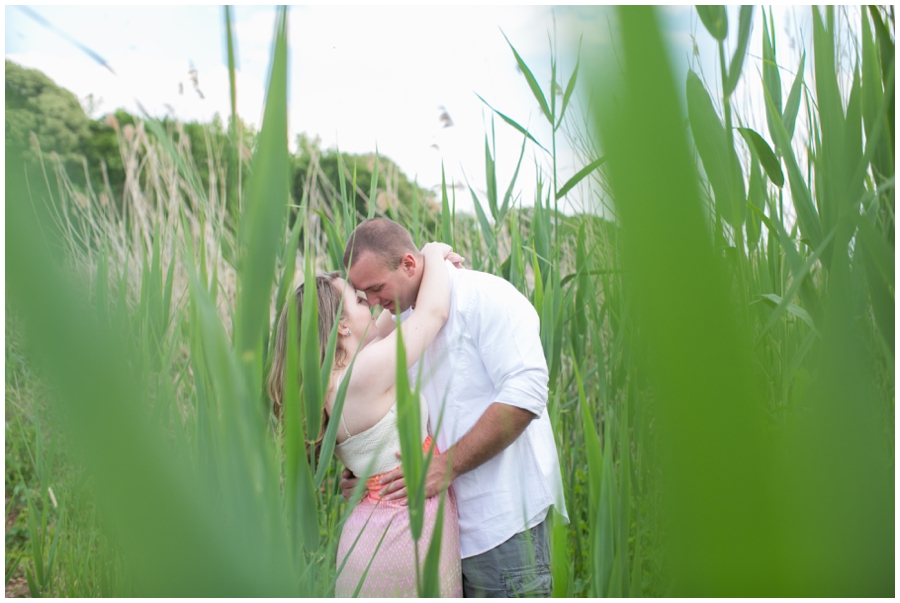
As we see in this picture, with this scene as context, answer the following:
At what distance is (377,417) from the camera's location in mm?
1241

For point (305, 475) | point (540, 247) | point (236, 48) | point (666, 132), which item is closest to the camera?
point (666, 132)

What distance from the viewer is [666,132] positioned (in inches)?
4.1

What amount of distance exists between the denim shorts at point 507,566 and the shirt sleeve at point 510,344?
0.30 meters

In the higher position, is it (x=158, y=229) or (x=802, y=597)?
(x=158, y=229)

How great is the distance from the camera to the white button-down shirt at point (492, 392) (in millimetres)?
1204

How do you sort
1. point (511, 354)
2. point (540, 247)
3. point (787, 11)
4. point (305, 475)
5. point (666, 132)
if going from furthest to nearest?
point (540, 247)
point (511, 354)
point (787, 11)
point (305, 475)
point (666, 132)

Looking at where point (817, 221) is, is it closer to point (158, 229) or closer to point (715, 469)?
point (715, 469)

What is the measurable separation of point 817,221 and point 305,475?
594 millimetres

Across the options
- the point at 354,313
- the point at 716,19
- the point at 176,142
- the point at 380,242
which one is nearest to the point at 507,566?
the point at 354,313

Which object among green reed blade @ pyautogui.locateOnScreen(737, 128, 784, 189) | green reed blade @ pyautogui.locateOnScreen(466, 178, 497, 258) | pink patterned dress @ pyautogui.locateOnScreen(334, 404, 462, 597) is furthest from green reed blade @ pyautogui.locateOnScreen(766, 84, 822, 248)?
green reed blade @ pyautogui.locateOnScreen(466, 178, 497, 258)

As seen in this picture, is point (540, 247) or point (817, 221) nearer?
point (817, 221)

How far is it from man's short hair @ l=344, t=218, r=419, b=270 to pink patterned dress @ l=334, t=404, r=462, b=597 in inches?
13.2

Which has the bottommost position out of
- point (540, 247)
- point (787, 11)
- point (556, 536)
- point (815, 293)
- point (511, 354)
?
point (556, 536)

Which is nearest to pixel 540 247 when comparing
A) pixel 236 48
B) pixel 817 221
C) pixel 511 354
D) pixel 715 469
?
pixel 511 354
